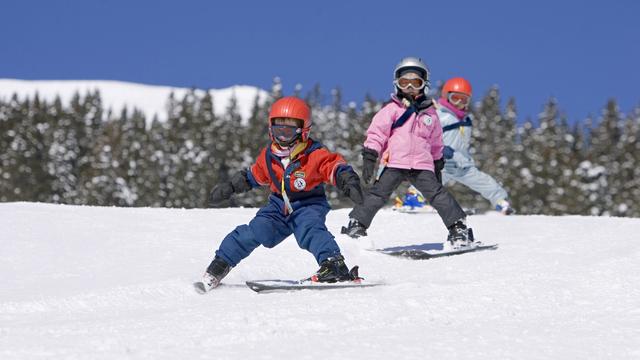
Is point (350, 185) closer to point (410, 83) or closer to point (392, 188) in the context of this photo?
point (392, 188)

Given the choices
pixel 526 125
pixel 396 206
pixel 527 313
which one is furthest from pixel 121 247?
pixel 526 125

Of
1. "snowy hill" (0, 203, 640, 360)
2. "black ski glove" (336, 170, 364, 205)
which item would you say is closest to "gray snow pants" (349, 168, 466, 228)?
"snowy hill" (0, 203, 640, 360)

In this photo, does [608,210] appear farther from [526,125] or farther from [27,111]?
[27,111]

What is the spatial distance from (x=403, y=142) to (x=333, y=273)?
7.72 ft

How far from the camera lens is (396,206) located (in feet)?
37.3

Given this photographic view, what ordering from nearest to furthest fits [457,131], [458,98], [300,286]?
[300,286] → [458,98] → [457,131]

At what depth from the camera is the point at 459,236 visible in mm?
6902

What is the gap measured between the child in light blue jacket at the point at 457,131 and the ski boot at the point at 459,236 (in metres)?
2.59

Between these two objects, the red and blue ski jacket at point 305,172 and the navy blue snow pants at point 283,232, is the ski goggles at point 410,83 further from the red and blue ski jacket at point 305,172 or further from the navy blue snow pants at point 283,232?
the navy blue snow pants at point 283,232

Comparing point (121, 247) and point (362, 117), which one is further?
point (362, 117)

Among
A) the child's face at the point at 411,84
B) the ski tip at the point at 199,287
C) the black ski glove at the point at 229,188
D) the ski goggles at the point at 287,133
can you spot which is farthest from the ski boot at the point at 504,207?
the ski tip at the point at 199,287

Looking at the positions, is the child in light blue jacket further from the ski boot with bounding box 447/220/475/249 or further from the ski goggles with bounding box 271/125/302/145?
the ski goggles with bounding box 271/125/302/145

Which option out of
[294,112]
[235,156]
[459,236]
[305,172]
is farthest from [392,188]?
[235,156]

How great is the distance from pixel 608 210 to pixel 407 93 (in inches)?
2031
